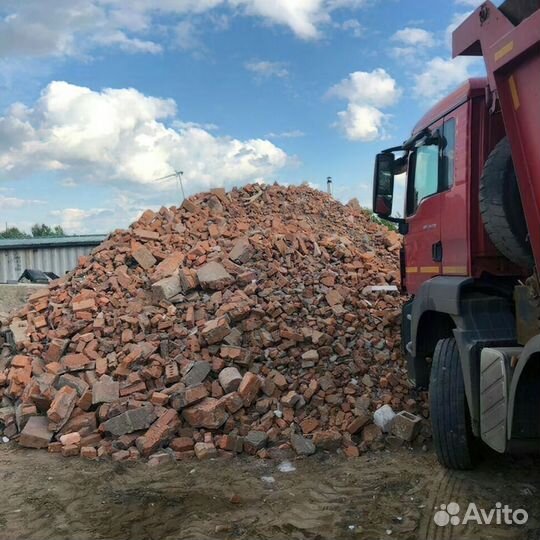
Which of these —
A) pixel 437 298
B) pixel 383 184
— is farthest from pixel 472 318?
pixel 383 184

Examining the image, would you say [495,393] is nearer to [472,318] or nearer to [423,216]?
[472,318]

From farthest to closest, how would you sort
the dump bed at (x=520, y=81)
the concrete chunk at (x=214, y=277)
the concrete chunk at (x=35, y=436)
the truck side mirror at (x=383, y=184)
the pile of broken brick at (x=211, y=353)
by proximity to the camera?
1. the concrete chunk at (x=214, y=277)
2. the concrete chunk at (x=35, y=436)
3. the pile of broken brick at (x=211, y=353)
4. the truck side mirror at (x=383, y=184)
5. the dump bed at (x=520, y=81)

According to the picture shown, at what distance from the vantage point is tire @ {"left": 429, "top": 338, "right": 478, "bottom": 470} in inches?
168

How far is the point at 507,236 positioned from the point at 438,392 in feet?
4.90

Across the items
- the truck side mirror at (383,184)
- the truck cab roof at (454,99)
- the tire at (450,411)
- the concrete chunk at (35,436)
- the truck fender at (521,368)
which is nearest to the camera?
the truck fender at (521,368)

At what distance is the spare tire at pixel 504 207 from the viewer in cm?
338

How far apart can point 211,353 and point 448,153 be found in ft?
12.3

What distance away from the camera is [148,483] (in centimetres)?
485

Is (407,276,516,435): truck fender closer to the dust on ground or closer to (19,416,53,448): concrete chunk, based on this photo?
the dust on ground

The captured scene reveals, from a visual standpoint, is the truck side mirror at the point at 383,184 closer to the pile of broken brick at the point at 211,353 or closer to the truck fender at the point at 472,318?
the truck fender at the point at 472,318

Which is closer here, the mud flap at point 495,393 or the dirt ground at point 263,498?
the mud flap at point 495,393

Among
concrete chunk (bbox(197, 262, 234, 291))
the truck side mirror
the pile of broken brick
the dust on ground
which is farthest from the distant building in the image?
the truck side mirror

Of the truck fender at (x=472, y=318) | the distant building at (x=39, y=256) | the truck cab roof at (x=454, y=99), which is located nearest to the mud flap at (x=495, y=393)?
the truck fender at (x=472, y=318)

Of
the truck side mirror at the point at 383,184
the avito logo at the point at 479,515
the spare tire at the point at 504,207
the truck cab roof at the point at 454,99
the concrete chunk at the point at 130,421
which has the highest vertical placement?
the truck cab roof at the point at 454,99
